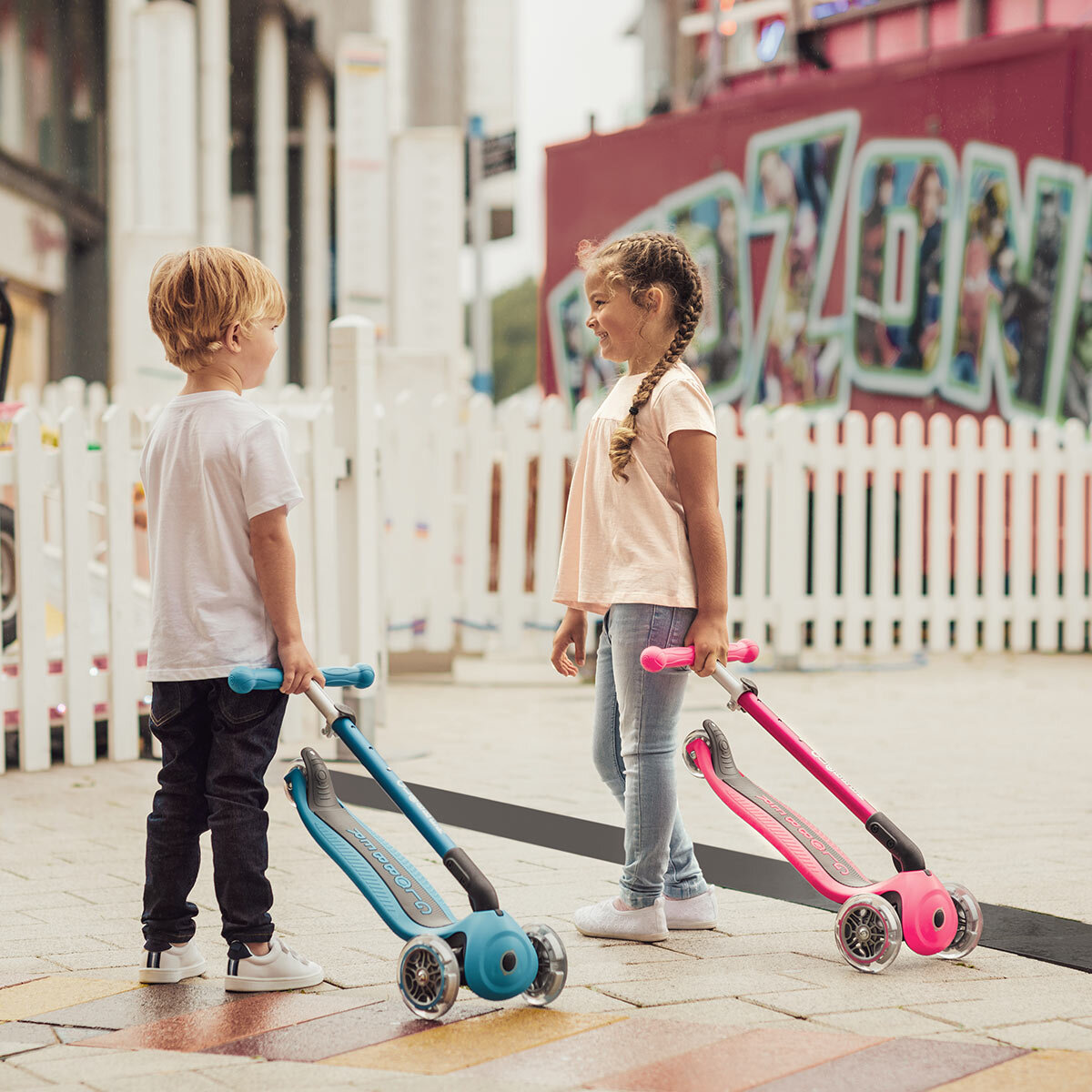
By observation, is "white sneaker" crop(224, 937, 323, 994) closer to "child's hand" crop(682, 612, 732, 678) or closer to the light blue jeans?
the light blue jeans

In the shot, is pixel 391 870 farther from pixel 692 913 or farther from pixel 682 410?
pixel 682 410

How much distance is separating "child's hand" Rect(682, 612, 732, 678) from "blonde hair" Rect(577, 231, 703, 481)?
14.0 inches

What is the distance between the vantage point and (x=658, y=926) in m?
3.45

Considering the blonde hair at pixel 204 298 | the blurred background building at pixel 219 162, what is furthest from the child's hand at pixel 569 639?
the blurred background building at pixel 219 162

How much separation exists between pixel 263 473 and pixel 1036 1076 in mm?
1707

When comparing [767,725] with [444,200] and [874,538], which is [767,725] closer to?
[874,538]

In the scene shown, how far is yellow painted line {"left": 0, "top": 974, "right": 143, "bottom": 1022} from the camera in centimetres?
296

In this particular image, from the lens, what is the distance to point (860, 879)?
11.0ft

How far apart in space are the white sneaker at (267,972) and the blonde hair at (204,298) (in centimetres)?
113

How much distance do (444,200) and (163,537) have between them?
56.3 feet

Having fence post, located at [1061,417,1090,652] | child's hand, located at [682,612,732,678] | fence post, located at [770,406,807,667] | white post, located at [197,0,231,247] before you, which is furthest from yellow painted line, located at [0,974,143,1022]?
white post, located at [197,0,231,247]

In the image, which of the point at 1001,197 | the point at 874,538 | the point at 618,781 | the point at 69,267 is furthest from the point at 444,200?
the point at 618,781

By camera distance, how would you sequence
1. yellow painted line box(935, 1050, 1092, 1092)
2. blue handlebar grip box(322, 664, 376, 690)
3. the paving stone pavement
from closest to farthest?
yellow painted line box(935, 1050, 1092, 1092)
the paving stone pavement
blue handlebar grip box(322, 664, 376, 690)

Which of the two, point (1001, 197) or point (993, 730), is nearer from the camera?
point (993, 730)
